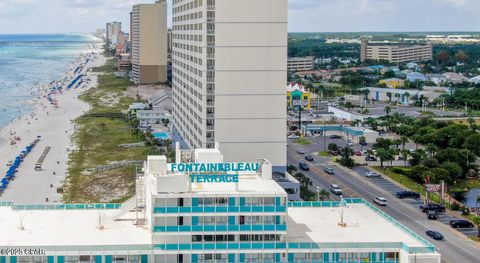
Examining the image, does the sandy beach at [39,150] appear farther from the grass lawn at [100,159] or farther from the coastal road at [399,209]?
the coastal road at [399,209]

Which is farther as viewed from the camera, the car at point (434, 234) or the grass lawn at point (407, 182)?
the grass lawn at point (407, 182)

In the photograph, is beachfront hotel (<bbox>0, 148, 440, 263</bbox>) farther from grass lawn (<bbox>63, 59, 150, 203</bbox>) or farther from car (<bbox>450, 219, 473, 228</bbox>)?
grass lawn (<bbox>63, 59, 150, 203</bbox>)

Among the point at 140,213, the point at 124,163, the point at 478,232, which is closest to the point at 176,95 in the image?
the point at 124,163

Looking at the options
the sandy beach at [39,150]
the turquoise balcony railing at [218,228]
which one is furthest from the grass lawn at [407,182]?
the turquoise balcony railing at [218,228]

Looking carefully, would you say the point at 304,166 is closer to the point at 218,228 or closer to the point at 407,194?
the point at 407,194

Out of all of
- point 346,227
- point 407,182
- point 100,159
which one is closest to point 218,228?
point 346,227

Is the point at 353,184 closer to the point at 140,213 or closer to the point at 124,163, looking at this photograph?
the point at 124,163
